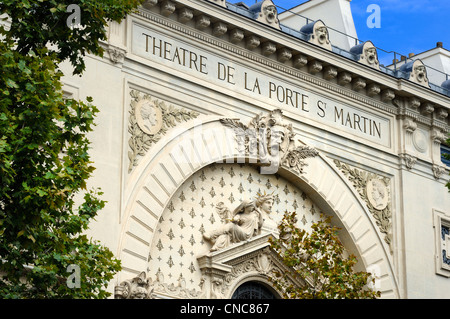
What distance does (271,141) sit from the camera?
30.5 meters

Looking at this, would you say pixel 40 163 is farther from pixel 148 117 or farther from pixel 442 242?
pixel 442 242

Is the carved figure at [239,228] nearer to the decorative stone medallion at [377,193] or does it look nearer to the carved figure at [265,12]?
the decorative stone medallion at [377,193]

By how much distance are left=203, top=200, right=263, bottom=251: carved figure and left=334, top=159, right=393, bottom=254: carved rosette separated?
3488 millimetres

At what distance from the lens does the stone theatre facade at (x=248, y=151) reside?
90.4 feet

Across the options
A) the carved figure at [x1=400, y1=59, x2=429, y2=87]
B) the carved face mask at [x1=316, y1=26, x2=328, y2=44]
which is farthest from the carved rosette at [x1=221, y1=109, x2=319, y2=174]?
the carved figure at [x1=400, y1=59, x2=429, y2=87]

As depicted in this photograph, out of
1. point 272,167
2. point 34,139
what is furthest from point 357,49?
point 34,139

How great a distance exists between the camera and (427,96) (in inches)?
1345

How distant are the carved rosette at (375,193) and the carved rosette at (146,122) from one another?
18.6 feet

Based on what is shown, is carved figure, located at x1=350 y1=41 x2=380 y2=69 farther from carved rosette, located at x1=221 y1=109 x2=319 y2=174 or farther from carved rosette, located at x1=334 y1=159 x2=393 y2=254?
carved rosette, located at x1=221 y1=109 x2=319 y2=174

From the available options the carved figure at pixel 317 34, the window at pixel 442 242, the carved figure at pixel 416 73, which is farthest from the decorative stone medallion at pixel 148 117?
the window at pixel 442 242

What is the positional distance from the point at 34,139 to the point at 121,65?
9.62 m

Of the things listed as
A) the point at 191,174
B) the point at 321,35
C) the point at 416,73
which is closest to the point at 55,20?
the point at 191,174

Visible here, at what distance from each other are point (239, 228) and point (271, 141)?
8.46 feet
